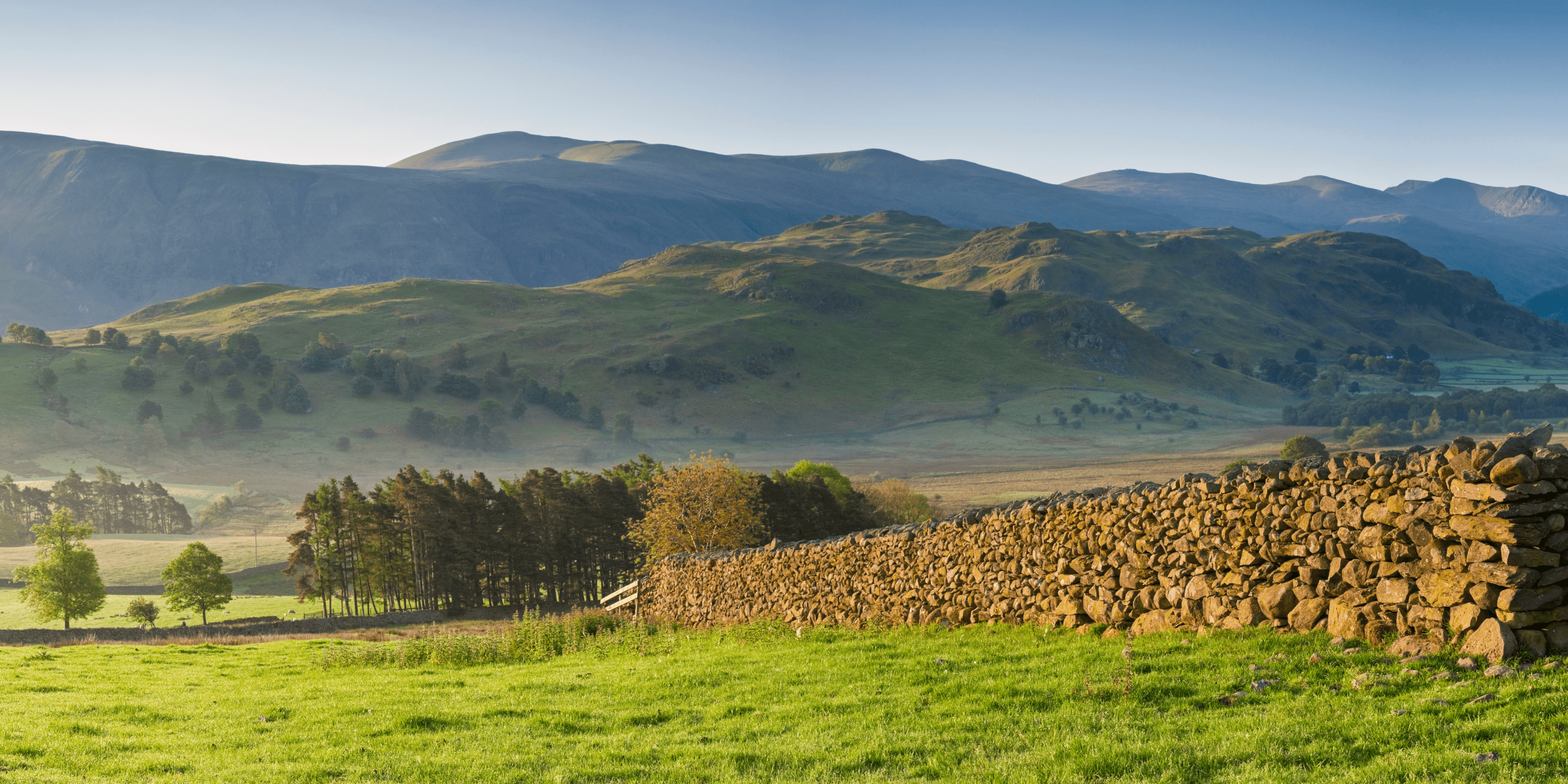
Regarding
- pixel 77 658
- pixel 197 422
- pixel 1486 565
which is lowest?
pixel 77 658

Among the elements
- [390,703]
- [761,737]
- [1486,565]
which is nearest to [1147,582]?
[1486,565]

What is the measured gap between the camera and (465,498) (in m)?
62.8

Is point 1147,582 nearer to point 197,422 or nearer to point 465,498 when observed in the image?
point 465,498

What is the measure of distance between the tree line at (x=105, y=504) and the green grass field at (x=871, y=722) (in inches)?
6167

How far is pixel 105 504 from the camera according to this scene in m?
148

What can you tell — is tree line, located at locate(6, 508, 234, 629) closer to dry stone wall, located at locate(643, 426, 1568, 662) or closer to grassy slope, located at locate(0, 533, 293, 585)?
grassy slope, located at locate(0, 533, 293, 585)

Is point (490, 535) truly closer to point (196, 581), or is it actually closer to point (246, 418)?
point (196, 581)

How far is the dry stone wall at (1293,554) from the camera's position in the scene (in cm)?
905

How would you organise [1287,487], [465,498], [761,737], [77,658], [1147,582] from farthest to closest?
[465,498] < [77,658] < [1147,582] < [1287,487] < [761,737]

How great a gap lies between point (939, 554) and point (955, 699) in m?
7.77

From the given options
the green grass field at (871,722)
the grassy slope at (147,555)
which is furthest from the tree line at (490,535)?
the green grass field at (871,722)

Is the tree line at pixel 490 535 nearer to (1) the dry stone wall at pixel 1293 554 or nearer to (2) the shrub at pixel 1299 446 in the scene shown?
(1) the dry stone wall at pixel 1293 554

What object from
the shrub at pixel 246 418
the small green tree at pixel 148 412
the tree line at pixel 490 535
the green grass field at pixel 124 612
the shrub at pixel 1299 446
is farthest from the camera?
the shrub at pixel 246 418

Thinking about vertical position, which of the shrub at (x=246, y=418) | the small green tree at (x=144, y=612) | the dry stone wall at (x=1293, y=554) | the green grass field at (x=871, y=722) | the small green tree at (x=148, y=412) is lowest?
the small green tree at (x=144, y=612)
